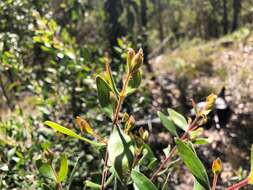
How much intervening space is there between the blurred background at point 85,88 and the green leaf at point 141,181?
375 mm

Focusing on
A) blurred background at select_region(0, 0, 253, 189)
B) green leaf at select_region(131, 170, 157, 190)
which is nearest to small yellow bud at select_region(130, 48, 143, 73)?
green leaf at select_region(131, 170, 157, 190)

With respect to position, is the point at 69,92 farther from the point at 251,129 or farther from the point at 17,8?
the point at 251,129

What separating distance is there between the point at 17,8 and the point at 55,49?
0.73 metres

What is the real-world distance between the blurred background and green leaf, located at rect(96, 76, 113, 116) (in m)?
0.34

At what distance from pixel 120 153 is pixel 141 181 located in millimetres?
60

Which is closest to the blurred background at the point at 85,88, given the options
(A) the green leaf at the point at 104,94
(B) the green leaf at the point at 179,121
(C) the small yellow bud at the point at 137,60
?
(B) the green leaf at the point at 179,121

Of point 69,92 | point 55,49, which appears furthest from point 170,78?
point 55,49

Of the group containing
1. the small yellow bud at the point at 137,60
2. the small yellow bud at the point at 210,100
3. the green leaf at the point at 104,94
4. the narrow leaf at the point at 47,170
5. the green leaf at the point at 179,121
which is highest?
the small yellow bud at the point at 137,60

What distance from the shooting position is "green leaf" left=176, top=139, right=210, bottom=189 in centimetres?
71

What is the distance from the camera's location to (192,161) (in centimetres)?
72

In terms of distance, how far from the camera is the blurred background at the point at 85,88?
190 centimetres

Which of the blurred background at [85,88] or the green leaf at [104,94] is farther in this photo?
the blurred background at [85,88]

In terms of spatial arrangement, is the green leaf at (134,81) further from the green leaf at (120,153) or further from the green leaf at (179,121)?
the green leaf at (179,121)

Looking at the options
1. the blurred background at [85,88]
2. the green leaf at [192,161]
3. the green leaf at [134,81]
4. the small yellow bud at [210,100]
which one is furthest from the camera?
the blurred background at [85,88]
